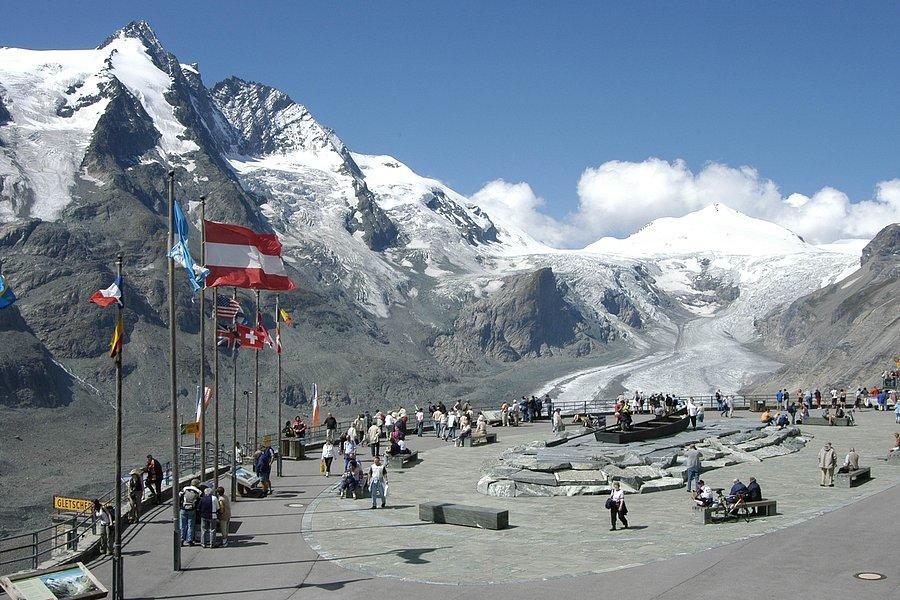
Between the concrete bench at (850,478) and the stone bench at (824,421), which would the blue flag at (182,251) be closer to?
the concrete bench at (850,478)

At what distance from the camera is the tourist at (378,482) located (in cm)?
2619

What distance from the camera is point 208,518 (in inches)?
830

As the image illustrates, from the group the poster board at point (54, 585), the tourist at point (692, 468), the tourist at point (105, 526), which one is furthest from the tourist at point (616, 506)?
the tourist at point (105, 526)

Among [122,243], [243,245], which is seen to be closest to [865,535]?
[243,245]

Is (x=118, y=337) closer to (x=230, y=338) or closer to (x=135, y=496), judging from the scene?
(x=135, y=496)

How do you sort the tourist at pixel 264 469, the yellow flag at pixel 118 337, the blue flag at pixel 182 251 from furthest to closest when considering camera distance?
the tourist at pixel 264 469, the blue flag at pixel 182 251, the yellow flag at pixel 118 337

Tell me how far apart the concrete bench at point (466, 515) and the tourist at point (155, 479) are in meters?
8.09

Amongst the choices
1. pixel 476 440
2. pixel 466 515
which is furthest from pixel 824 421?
pixel 466 515

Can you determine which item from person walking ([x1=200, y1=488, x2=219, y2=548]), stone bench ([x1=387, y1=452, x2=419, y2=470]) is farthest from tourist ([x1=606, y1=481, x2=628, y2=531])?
stone bench ([x1=387, y1=452, x2=419, y2=470])

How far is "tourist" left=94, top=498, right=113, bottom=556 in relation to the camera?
Result: 21219 millimetres

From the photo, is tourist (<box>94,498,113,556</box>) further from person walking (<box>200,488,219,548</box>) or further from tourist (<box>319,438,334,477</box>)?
tourist (<box>319,438,334,477</box>)

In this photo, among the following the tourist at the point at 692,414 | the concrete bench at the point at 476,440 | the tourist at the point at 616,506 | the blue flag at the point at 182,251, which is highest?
the blue flag at the point at 182,251

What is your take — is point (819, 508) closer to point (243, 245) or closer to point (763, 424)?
point (243, 245)

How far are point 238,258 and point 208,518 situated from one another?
7115 millimetres
